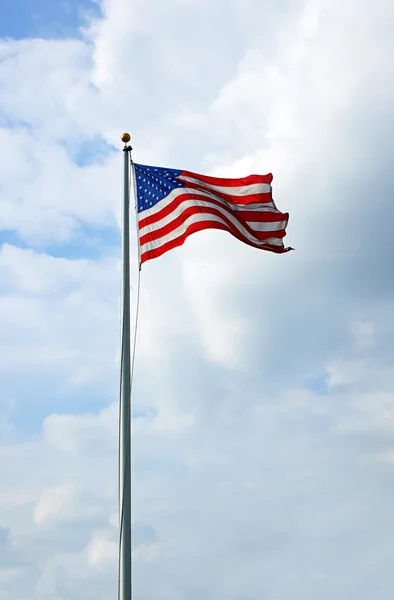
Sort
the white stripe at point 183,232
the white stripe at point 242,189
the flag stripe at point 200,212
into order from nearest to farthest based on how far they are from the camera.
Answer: the white stripe at point 183,232 → the flag stripe at point 200,212 → the white stripe at point 242,189

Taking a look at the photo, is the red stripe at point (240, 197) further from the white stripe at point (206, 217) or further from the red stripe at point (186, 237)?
the red stripe at point (186, 237)

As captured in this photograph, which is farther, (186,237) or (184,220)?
(184,220)

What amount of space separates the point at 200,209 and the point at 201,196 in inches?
19.4

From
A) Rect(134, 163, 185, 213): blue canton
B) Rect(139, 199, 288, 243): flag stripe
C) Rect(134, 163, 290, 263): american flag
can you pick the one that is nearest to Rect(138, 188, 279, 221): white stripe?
Rect(134, 163, 290, 263): american flag

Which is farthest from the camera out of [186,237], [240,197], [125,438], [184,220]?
[240,197]

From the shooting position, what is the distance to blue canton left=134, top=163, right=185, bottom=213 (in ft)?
79.0

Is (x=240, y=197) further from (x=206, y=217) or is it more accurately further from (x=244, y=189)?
(x=206, y=217)

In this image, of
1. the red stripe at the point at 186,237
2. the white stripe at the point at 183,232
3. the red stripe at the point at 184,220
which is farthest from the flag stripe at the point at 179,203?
the red stripe at the point at 186,237

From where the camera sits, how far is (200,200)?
80.1ft

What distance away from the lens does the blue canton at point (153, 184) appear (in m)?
24.1

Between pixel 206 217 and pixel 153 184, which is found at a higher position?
pixel 153 184

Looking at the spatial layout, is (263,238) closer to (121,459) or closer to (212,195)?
(212,195)

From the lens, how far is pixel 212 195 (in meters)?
25.0

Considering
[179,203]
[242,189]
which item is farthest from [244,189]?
[179,203]
